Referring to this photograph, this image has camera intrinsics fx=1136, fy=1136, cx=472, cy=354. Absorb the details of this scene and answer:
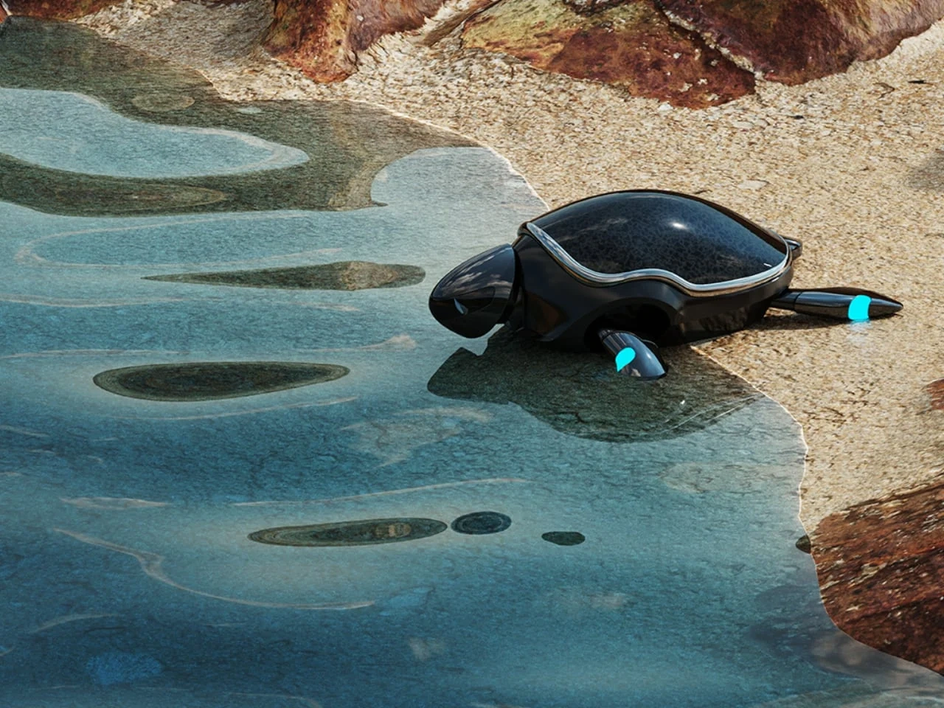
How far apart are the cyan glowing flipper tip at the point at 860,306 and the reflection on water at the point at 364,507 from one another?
1.57ft

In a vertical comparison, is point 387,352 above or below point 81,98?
below

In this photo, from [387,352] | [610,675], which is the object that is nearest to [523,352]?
[387,352]

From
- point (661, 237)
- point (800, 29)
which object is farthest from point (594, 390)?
point (800, 29)

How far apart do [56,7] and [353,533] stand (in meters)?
4.40

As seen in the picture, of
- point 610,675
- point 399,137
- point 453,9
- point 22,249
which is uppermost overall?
point 453,9

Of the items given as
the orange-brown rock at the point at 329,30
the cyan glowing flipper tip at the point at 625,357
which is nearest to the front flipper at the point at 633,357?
the cyan glowing flipper tip at the point at 625,357

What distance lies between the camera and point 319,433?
9.05 ft

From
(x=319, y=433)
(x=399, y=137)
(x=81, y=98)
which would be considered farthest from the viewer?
(x=81, y=98)

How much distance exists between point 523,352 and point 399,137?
1.70m

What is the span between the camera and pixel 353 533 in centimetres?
238

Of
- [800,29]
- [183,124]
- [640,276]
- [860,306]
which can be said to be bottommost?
[860,306]

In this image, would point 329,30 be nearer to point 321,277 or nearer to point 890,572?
point 321,277

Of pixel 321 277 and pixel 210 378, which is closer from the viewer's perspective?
pixel 210 378

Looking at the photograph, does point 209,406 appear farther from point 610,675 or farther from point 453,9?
point 453,9
